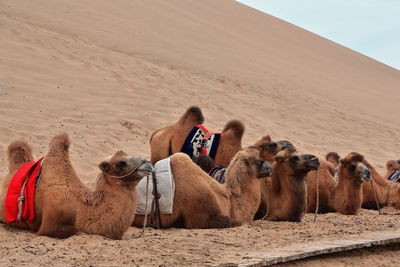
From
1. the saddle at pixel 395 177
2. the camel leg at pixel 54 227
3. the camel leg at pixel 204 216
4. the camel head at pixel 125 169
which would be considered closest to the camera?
the camel leg at pixel 54 227

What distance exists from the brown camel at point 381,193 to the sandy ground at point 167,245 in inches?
111

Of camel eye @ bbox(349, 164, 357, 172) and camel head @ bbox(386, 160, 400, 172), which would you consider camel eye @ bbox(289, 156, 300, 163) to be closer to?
camel eye @ bbox(349, 164, 357, 172)

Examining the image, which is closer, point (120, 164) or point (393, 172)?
point (120, 164)

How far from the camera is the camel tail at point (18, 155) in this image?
6164 mm

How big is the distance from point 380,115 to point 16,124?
19054 millimetres

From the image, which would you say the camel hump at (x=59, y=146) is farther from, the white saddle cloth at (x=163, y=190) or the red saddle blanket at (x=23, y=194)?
the white saddle cloth at (x=163, y=190)

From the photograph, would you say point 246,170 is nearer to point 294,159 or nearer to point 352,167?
point 294,159

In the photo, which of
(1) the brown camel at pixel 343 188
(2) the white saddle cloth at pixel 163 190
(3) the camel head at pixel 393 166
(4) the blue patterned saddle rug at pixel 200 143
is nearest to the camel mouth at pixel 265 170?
(2) the white saddle cloth at pixel 163 190

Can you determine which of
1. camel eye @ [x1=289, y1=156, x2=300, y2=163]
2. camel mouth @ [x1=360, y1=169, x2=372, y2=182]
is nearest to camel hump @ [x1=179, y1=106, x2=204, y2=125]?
camel eye @ [x1=289, y1=156, x2=300, y2=163]

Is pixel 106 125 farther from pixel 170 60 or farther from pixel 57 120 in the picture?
pixel 170 60

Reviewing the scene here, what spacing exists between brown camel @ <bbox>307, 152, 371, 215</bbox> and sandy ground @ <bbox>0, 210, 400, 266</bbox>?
1.62 meters

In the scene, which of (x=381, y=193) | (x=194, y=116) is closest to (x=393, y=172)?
(x=381, y=193)

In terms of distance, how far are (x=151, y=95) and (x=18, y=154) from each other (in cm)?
1109

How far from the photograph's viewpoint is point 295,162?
7055 mm
